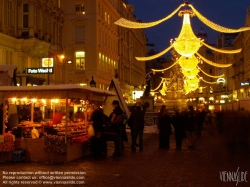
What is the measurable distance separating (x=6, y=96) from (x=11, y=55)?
21.3 meters

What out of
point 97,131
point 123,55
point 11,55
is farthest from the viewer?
point 123,55

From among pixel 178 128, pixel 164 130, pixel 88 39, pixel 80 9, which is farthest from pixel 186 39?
pixel 80 9

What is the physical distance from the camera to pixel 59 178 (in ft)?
39.5

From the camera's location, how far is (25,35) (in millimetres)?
37969

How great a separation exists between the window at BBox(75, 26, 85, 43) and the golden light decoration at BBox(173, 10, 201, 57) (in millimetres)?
30650

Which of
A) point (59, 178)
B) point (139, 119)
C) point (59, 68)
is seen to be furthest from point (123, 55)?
point (59, 178)

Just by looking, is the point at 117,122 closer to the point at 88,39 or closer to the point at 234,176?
the point at 234,176

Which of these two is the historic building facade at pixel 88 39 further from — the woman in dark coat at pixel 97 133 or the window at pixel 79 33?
the woman in dark coat at pixel 97 133

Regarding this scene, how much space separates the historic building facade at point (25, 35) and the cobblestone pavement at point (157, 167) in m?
19.3

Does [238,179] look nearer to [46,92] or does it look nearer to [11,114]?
[46,92]

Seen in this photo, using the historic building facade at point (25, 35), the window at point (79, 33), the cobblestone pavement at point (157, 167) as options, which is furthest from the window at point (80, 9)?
the cobblestone pavement at point (157, 167)

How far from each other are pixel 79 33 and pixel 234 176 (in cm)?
4660

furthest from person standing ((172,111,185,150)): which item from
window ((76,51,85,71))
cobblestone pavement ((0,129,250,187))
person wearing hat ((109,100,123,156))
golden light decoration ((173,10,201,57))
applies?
window ((76,51,85,71))

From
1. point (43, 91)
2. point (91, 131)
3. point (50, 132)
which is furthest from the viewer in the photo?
point (91, 131)
